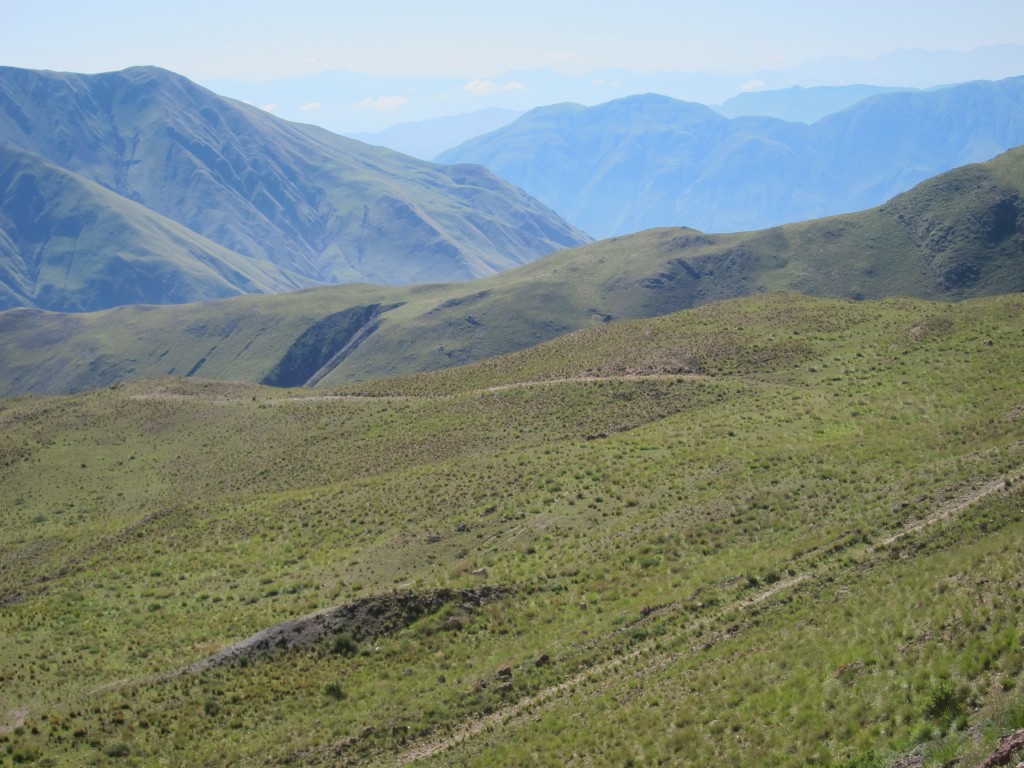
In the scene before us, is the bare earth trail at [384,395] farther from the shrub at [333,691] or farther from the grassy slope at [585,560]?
the shrub at [333,691]

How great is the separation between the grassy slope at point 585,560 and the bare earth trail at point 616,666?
0.16m

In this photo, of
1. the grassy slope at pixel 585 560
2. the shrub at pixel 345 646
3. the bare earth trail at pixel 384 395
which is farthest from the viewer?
the bare earth trail at pixel 384 395

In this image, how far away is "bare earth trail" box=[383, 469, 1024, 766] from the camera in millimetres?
27281

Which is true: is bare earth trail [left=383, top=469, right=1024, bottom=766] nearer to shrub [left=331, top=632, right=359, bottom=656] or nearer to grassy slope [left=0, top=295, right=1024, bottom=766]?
grassy slope [left=0, top=295, right=1024, bottom=766]

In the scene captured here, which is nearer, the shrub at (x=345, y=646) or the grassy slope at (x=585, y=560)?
the grassy slope at (x=585, y=560)

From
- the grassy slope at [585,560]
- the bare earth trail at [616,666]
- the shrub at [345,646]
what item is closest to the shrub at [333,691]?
the grassy slope at [585,560]

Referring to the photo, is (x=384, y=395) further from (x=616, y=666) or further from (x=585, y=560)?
(x=616, y=666)

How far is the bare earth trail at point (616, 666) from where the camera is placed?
27.3 m

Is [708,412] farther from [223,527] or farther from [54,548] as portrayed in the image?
[54,548]

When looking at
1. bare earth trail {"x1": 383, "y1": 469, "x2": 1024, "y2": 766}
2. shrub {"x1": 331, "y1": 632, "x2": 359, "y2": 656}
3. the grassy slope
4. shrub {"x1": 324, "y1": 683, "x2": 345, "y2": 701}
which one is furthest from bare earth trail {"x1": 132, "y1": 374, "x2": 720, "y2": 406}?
shrub {"x1": 324, "y1": 683, "x2": 345, "y2": 701}

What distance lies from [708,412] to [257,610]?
33228mm

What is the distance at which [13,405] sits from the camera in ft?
342

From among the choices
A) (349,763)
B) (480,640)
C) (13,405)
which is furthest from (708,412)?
(13,405)

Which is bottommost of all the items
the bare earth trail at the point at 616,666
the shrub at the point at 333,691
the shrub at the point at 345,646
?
the shrub at the point at 333,691
